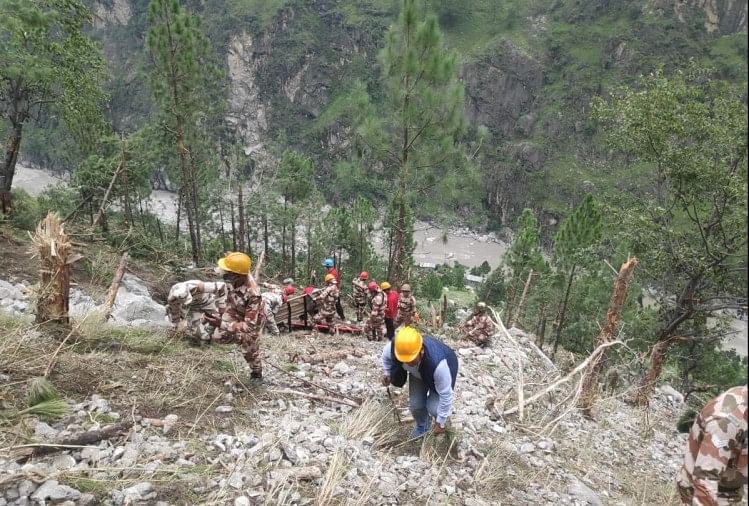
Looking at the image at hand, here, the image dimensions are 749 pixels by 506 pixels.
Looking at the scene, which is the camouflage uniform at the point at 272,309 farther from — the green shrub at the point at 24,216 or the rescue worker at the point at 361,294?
the green shrub at the point at 24,216

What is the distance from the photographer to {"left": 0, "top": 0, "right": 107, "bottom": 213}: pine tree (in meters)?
8.88

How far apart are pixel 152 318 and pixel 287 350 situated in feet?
6.42

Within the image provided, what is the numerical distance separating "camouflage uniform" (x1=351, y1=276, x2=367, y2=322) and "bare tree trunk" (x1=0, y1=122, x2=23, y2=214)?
7799mm

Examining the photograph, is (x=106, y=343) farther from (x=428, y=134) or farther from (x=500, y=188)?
(x=500, y=188)

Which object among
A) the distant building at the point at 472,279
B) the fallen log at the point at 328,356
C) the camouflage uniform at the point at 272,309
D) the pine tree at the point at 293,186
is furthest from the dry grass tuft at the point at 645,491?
the distant building at the point at 472,279

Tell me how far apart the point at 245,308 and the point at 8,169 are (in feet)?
29.2

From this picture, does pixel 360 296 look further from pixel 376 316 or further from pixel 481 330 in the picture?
pixel 481 330

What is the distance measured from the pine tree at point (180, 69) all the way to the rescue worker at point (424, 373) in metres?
10.7

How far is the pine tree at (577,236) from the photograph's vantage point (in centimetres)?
1625

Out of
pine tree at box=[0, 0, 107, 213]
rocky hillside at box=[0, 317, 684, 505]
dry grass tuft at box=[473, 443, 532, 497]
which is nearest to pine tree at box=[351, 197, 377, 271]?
pine tree at box=[0, 0, 107, 213]

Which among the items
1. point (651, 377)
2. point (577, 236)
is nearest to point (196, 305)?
point (651, 377)

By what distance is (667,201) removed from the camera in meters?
8.72

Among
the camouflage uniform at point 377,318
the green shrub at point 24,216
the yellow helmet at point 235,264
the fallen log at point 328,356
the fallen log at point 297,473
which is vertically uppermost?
the yellow helmet at point 235,264

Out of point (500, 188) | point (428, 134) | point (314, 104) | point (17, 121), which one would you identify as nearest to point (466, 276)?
point (500, 188)
